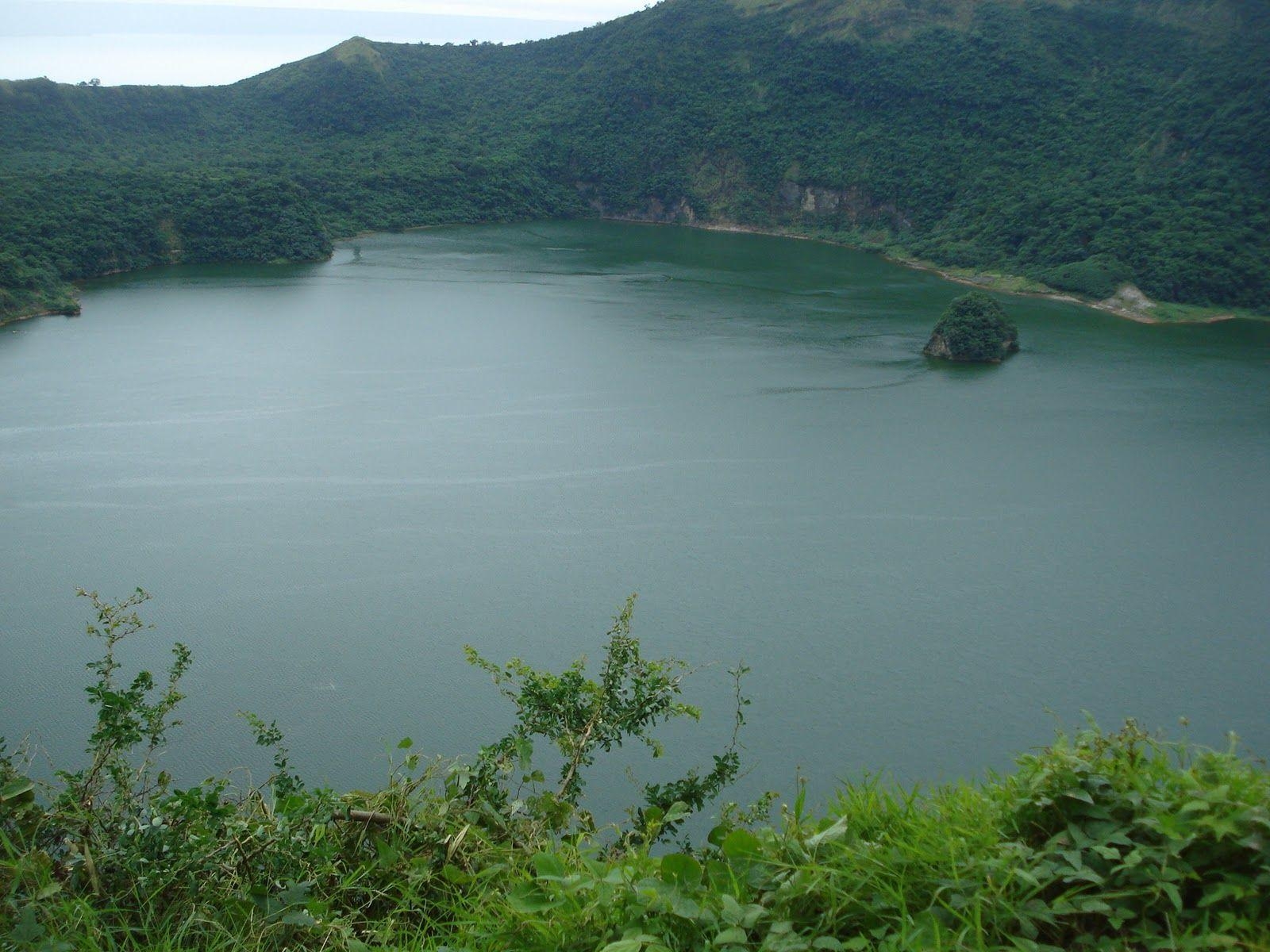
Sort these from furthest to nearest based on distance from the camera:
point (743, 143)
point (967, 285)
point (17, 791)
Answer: point (743, 143), point (967, 285), point (17, 791)

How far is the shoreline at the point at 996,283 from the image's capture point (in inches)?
822

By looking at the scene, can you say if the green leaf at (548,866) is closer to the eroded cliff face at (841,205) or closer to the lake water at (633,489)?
the lake water at (633,489)

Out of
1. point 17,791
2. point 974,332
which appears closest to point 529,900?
point 17,791

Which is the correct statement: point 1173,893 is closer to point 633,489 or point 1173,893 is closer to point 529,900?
point 529,900

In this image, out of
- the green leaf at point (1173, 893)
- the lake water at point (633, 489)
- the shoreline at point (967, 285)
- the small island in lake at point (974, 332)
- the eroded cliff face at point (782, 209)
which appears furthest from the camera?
the eroded cliff face at point (782, 209)

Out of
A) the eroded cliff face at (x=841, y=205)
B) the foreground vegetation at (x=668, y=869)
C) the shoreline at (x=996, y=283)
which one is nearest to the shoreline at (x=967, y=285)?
the shoreline at (x=996, y=283)

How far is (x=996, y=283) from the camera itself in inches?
950

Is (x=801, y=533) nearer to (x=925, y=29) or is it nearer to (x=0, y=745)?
(x=0, y=745)

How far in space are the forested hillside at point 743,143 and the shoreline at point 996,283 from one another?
36 cm

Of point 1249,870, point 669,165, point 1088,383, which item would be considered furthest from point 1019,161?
point 1249,870

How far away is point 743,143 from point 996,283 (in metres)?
13.3

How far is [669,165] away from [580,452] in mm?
25191

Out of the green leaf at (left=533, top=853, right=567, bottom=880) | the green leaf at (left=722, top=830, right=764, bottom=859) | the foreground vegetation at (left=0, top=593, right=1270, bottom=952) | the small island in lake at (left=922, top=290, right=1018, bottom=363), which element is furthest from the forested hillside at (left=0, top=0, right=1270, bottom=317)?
the green leaf at (left=722, top=830, right=764, bottom=859)

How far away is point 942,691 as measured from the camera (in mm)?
7527
